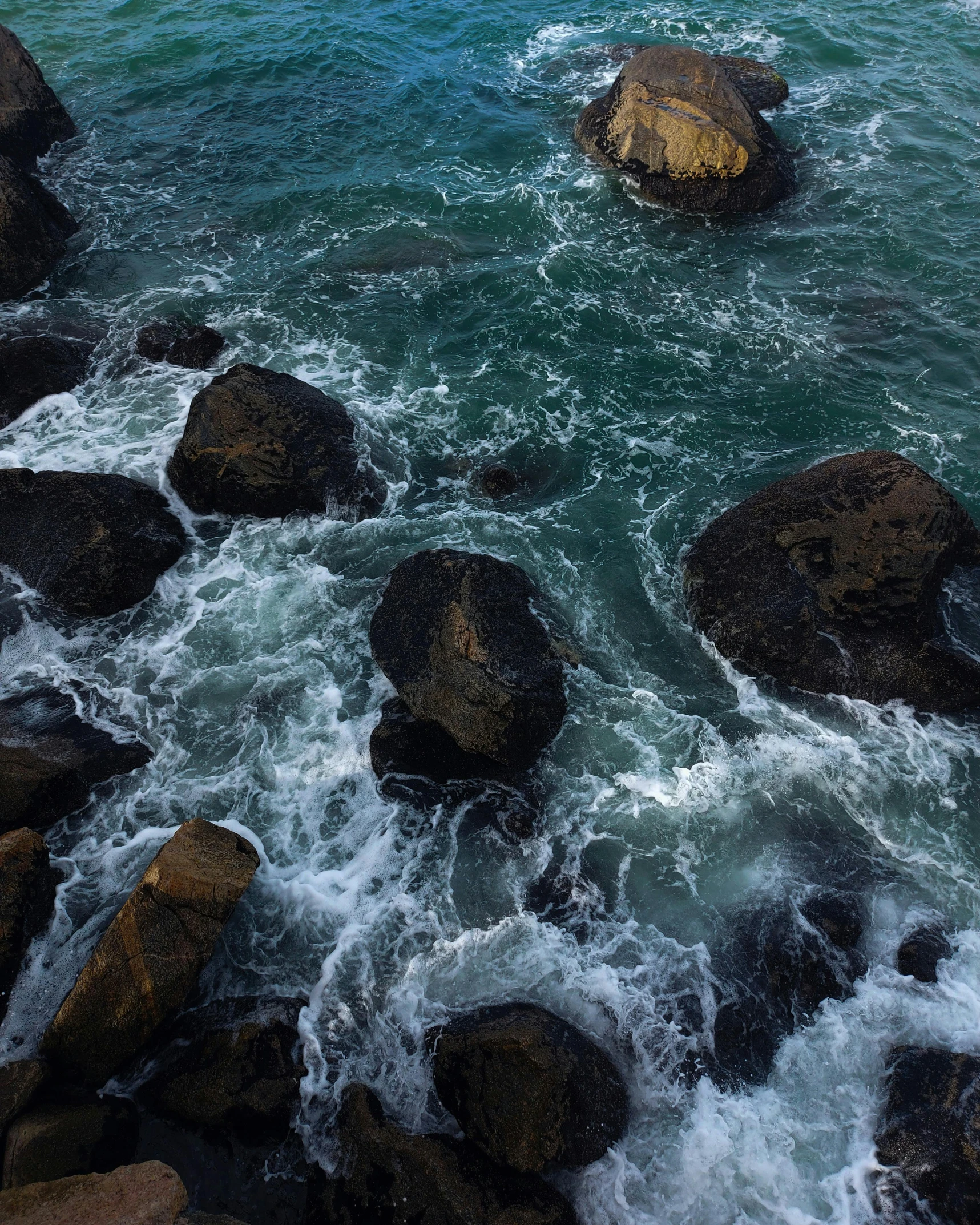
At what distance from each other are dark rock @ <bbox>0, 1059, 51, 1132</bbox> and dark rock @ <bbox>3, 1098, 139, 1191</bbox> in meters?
0.11

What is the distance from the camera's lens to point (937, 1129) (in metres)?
8.60

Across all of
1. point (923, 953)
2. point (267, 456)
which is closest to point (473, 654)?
point (267, 456)

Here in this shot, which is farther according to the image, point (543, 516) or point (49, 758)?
point (543, 516)

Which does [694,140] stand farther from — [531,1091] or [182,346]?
[531,1091]

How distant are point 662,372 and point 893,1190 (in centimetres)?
1589

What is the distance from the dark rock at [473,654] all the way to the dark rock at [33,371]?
1064cm

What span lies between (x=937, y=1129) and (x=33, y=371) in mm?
21523

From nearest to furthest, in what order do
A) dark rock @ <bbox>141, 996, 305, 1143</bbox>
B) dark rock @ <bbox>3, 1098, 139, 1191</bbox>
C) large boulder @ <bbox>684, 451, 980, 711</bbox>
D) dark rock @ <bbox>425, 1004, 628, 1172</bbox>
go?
dark rock @ <bbox>3, 1098, 139, 1191</bbox>
dark rock @ <bbox>425, 1004, 628, 1172</bbox>
dark rock @ <bbox>141, 996, 305, 1143</bbox>
large boulder @ <bbox>684, 451, 980, 711</bbox>

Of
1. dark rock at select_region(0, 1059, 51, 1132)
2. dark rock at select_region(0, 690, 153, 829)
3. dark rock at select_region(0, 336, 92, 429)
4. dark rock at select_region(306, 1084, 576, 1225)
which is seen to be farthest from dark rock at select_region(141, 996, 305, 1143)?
dark rock at select_region(0, 336, 92, 429)

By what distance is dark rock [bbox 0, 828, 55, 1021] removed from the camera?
31.6 feet

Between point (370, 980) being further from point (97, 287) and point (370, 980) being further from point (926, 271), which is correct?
point (926, 271)

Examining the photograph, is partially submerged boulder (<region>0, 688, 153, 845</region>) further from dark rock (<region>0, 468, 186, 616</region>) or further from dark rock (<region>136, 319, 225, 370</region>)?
dark rock (<region>136, 319, 225, 370</region>)

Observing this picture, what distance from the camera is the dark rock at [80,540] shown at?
13914 mm

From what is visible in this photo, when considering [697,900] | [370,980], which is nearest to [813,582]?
[697,900]
